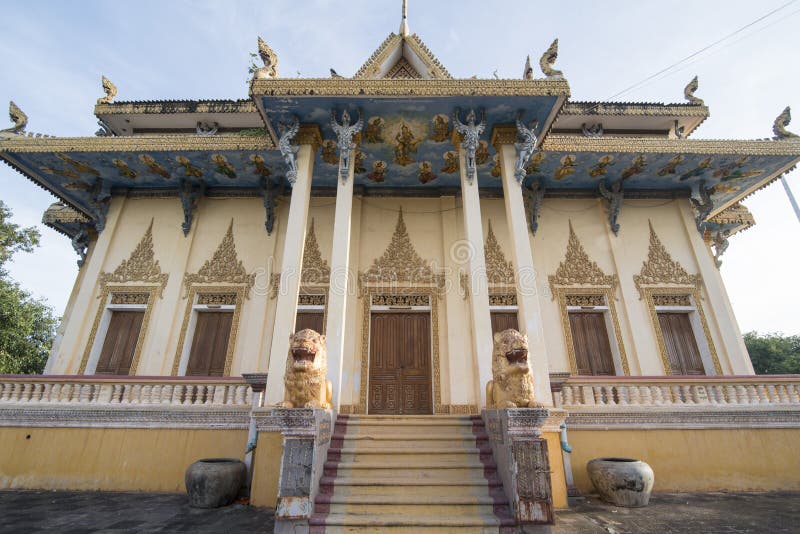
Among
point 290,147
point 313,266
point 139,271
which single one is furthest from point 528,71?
point 139,271

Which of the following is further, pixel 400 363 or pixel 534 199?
pixel 534 199

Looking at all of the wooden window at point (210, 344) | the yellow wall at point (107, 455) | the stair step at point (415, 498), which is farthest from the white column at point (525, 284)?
the wooden window at point (210, 344)

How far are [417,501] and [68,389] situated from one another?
607cm

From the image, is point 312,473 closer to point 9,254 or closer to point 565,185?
point 565,185

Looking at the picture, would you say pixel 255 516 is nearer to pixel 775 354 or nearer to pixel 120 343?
pixel 120 343

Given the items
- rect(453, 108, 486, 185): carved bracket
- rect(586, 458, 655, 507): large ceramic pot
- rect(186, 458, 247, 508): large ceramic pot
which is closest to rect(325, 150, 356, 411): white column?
rect(186, 458, 247, 508): large ceramic pot

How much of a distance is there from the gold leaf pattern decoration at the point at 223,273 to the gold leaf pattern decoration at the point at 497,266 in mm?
5108

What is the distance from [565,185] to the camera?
8820 millimetres

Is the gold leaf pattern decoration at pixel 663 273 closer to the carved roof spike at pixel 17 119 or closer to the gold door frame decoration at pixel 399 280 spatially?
the gold door frame decoration at pixel 399 280

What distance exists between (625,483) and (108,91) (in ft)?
42.8

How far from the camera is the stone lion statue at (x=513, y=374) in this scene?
167 inches

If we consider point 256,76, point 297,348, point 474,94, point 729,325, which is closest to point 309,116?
point 256,76

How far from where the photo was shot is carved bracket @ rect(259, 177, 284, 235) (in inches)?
332

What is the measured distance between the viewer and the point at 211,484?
15.4 ft
